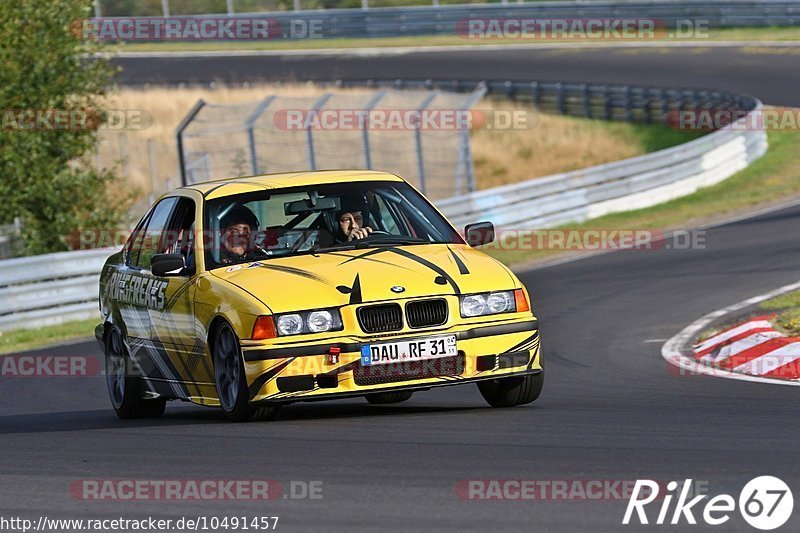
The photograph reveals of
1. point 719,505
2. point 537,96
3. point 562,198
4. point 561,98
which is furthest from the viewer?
point 537,96

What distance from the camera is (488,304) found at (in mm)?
8547

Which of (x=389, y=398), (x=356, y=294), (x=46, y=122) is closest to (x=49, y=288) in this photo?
(x=46, y=122)

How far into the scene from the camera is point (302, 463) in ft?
23.0

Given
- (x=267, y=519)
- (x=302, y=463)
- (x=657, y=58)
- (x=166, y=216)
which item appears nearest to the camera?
(x=267, y=519)

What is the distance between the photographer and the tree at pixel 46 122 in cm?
2314

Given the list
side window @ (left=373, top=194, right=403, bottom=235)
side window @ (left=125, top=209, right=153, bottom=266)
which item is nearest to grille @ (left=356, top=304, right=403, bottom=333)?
side window @ (left=373, top=194, right=403, bottom=235)

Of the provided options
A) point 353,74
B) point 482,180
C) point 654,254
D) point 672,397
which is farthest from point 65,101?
point 353,74

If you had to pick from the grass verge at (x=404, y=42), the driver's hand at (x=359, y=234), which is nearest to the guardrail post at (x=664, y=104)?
the grass verge at (x=404, y=42)

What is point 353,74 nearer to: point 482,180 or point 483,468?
point 482,180

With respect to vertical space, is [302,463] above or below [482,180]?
above

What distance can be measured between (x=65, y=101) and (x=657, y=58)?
912 inches

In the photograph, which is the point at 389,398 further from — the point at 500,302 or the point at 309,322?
the point at 309,322

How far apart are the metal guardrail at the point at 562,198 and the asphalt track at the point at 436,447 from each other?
633 centimetres

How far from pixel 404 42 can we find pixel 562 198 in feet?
90.9
